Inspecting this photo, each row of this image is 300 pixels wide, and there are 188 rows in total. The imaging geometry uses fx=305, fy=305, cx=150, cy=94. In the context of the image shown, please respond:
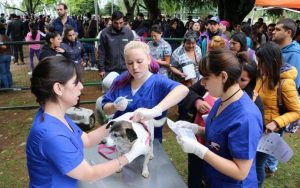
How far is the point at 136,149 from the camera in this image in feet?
5.90

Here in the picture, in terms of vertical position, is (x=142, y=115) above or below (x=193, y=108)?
above

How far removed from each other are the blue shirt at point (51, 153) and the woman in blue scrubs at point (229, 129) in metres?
0.71

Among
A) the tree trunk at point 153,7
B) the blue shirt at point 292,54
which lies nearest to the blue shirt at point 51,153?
the blue shirt at point 292,54

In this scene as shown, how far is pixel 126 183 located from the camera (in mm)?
1911

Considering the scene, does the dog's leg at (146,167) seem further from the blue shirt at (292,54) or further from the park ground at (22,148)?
the blue shirt at (292,54)

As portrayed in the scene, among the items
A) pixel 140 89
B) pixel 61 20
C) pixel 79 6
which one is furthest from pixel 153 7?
pixel 79 6

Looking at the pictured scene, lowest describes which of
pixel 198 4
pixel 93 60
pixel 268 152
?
pixel 268 152

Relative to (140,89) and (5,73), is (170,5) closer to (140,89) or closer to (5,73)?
(5,73)

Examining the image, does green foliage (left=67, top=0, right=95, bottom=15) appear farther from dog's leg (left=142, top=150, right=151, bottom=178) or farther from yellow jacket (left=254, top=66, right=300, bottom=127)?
dog's leg (left=142, top=150, right=151, bottom=178)

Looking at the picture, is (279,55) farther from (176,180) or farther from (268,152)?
(176,180)

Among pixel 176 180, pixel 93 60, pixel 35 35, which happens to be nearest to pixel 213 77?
pixel 176 180

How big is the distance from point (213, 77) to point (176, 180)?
27.2 inches

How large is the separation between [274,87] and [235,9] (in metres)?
12.7

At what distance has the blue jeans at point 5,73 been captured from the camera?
Answer: 7.72 meters
